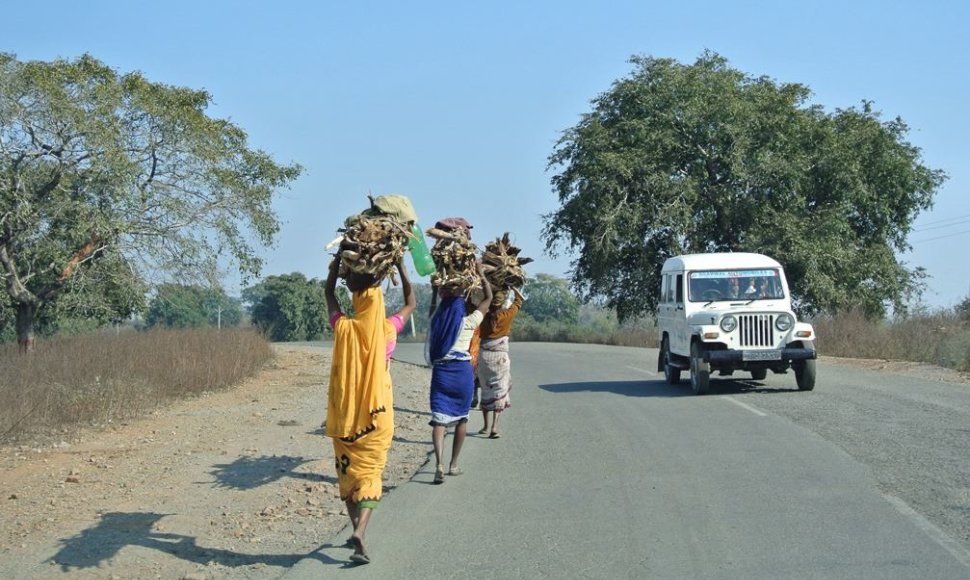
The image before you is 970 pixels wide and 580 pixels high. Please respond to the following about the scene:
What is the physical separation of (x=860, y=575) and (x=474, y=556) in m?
2.40

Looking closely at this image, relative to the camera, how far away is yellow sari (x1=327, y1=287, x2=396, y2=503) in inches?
254

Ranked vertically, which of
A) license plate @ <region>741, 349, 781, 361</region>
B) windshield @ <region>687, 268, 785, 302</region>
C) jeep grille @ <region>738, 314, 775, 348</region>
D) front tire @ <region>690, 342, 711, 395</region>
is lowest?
front tire @ <region>690, 342, 711, 395</region>

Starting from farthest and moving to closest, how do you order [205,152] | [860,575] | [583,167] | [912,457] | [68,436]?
[583,167], [205,152], [68,436], [912,457], [860,575]

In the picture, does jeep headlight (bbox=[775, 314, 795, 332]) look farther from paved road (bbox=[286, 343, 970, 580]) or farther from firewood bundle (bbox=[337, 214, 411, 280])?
firewood bundle (bbox=[337, 214, 411, 280])

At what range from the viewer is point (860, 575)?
5828mm

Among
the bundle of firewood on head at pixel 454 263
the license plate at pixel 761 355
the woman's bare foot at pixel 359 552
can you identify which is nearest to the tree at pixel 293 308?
the license plate at pixel 761 355

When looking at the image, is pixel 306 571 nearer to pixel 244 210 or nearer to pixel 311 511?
pixel 311 511

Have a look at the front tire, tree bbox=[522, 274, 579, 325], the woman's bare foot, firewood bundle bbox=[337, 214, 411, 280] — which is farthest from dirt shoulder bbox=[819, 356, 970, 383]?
tree bbox=[522, 274, 579, 325]

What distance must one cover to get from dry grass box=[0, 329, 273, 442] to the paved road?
562cm

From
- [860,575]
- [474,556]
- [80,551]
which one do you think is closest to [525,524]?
[474,556]

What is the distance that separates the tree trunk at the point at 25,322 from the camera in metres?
20.2

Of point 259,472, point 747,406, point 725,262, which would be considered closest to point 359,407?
point 259,472

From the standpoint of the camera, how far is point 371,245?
6535mm

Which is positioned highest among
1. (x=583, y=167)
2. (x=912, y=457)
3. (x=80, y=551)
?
(x=583, y=167)
